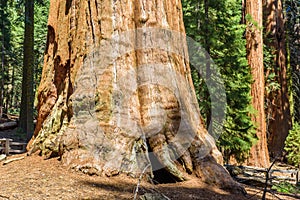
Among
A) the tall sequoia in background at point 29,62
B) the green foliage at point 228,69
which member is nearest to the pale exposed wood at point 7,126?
the tall sequoia in background at point 29,62

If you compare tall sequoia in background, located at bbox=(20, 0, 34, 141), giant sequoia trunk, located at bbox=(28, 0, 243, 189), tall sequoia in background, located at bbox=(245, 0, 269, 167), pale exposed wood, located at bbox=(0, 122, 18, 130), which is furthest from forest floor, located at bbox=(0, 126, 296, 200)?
pale exposed wood, located at bbox=(0, 122, 18, 130)

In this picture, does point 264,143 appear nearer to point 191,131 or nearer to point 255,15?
point 255,15

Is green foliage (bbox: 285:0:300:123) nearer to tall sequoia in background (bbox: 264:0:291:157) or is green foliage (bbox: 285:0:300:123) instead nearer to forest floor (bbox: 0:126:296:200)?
tall sequoia in background (bbox: 264:0:291:157)

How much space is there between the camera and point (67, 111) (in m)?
6.56

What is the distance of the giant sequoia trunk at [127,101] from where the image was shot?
588 centimetres

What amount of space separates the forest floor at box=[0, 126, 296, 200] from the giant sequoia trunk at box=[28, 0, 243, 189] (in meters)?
0.24

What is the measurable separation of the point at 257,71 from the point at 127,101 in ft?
33.1

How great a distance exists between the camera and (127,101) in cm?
625

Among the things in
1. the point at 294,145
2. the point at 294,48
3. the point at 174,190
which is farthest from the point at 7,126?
the point at 294,48

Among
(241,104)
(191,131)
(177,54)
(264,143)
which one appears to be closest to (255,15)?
(241,104)

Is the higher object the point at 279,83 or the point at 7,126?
the point at 279,83

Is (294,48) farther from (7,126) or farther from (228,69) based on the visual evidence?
(7,126)

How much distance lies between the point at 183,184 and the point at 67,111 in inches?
106

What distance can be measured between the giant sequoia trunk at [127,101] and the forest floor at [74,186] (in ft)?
0.80
